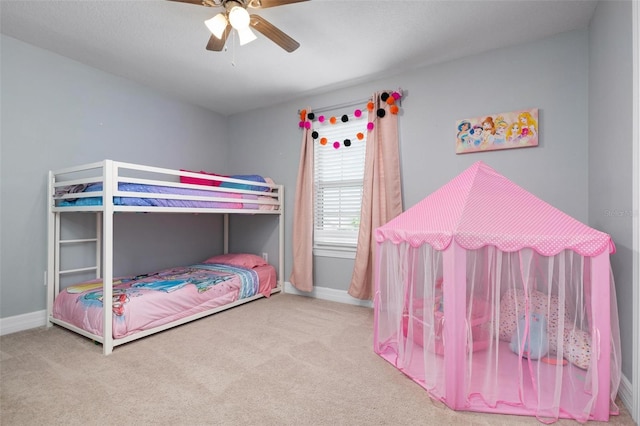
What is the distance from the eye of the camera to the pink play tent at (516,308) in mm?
1485

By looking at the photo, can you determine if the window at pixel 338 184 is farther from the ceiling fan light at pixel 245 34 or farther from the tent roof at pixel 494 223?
the ceiling fan light at pixel 245 34

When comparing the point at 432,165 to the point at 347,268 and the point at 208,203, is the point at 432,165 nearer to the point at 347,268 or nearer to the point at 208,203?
the point at 347,268

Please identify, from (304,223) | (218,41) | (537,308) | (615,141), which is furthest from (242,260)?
(615,141)

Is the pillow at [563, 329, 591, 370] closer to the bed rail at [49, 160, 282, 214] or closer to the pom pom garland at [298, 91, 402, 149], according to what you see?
the pom pom garland at [298, 91, 402, 149]

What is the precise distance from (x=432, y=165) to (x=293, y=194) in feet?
5.55

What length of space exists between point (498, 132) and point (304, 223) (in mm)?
2146

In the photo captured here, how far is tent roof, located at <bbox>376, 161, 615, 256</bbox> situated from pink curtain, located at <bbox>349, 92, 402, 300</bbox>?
3.68ft

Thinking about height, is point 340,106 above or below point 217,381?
above

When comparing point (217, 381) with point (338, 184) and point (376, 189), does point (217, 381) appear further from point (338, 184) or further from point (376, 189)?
point (338, 184)

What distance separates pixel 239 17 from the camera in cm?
181

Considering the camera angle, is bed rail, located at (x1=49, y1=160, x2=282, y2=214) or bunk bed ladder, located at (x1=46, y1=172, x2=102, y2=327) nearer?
bed rail, located at (x1=49, y1=160, x2=282, y2=214)

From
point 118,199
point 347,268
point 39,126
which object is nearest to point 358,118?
point 347,268

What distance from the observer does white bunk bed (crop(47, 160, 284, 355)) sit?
223 centimetres

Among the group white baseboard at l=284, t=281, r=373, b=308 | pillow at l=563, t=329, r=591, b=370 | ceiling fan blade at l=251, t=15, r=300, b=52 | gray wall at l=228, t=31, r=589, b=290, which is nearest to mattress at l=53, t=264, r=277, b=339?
white baseboard at l=284, t=281, r=373, b=308
